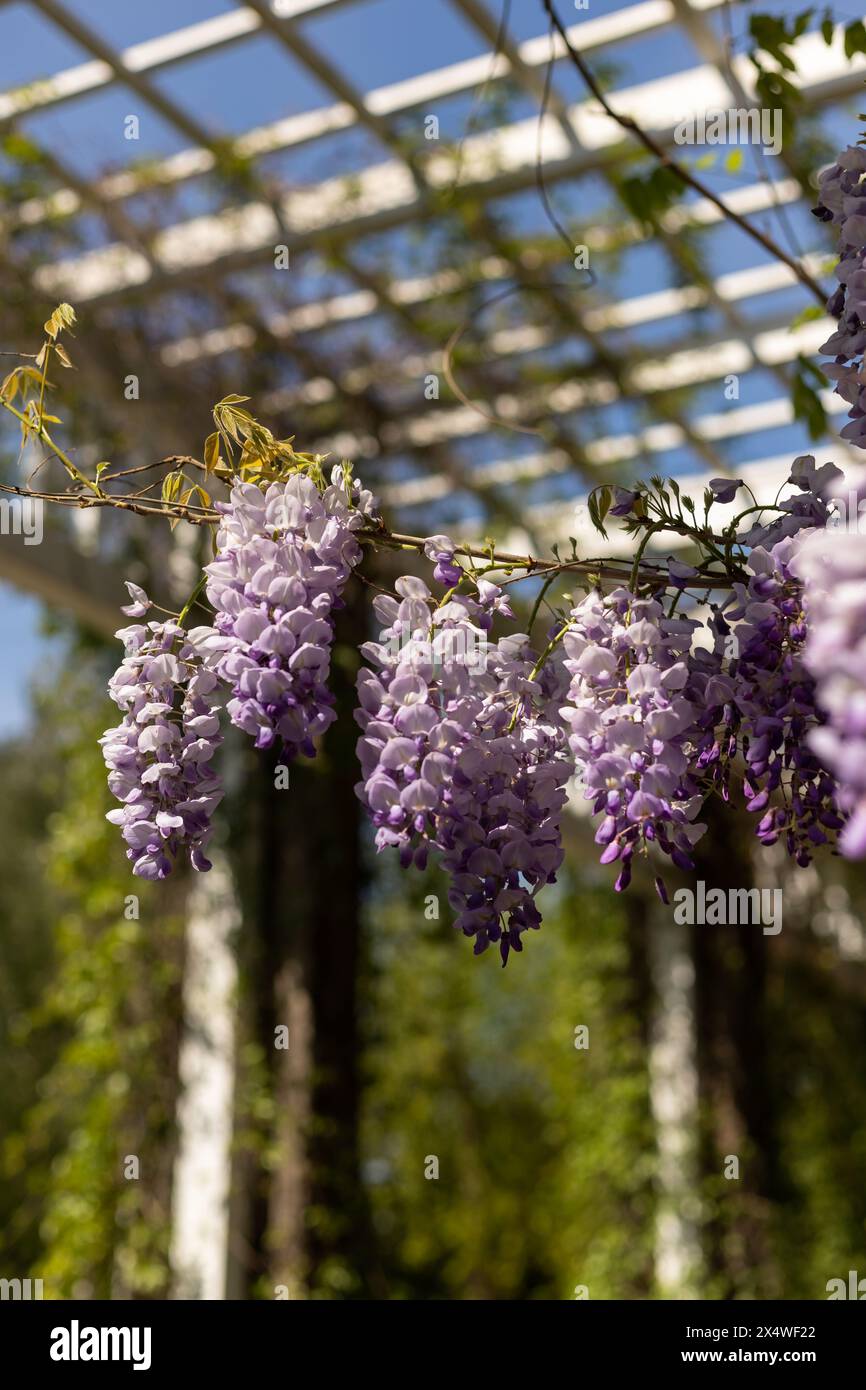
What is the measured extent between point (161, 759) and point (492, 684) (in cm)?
23

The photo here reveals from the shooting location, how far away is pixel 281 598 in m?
0.89

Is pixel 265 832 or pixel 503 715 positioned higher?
pixel 265 832

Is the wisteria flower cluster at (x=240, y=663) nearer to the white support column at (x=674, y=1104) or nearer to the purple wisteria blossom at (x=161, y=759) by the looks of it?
the purple wisteria blossom at (x=161, y=759)

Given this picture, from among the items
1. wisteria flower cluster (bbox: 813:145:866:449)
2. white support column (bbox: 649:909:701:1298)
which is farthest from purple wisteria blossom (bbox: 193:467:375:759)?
white support column (bbox: 649:909:701:1298)

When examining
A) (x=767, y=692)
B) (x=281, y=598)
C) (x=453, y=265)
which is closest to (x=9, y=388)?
(x=281, y=598)

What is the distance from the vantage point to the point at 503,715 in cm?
93

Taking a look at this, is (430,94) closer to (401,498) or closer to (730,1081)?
(401,498)

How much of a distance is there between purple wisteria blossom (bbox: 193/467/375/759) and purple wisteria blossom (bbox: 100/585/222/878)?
0.04 m

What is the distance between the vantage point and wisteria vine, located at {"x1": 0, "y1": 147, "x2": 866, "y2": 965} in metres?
0.86

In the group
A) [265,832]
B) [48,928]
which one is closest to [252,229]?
[265,832]

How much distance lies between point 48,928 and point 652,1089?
4626 mm

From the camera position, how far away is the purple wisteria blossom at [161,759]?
919mm

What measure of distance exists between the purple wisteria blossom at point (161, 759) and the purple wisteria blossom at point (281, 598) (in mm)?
37

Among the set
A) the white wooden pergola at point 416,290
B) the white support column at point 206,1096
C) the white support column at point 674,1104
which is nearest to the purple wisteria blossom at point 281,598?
the white wooden pergola at point 416,290
